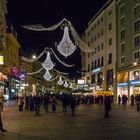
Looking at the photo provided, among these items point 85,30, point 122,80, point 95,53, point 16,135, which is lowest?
point 16,135

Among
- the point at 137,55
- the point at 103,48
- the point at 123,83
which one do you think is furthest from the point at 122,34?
the point at 103,48

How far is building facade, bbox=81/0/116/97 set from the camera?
8575 cm

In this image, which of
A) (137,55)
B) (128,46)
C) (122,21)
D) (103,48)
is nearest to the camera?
(137,55)

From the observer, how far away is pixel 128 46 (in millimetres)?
75250

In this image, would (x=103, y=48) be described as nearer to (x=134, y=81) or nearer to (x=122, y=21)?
(x=122, y=21)

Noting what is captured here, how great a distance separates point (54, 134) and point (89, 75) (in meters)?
94.7

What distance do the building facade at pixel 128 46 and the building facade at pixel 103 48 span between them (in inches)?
126

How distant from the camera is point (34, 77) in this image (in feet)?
651

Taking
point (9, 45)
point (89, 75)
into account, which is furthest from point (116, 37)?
point (9, 45)

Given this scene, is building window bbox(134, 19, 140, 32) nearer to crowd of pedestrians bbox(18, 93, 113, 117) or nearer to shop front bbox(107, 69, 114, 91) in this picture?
crowd of pedestrians bbox(18, 93, 113, 117)

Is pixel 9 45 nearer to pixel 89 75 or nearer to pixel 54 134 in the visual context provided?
pixel 89 75

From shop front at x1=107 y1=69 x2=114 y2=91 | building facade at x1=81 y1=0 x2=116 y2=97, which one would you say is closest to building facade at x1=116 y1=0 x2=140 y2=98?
building facade at x1=81 y1=0 x2=116 y2=97

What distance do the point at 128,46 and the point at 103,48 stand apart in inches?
758

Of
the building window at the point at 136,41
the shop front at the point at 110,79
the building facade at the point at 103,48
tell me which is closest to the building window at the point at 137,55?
the building window at the point at 136,41
